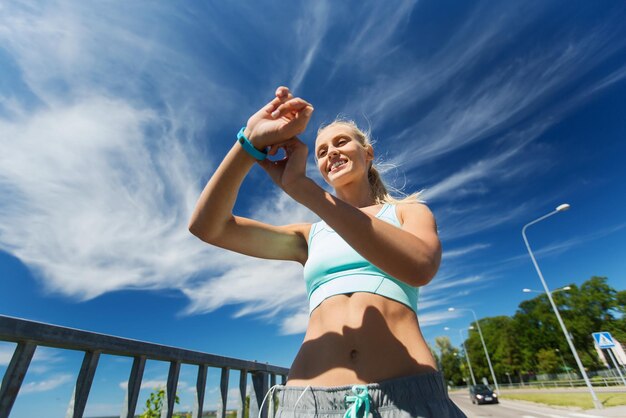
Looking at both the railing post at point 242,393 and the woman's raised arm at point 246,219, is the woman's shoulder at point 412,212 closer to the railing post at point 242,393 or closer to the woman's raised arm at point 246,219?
the woman's raised arm at point 246,219

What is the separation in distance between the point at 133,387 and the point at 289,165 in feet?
5.44

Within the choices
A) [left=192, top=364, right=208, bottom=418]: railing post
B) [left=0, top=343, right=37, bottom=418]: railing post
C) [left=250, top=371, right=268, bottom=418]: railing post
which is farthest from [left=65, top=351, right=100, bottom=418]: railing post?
[left=250, top=371, right=268, bottom=418]: railing post

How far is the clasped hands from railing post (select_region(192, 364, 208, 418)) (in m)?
1.91

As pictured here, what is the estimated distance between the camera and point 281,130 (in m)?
1.15

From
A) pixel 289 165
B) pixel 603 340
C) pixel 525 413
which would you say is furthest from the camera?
pixel 525 413

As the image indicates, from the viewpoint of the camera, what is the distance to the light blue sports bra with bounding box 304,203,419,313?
4.06 ft

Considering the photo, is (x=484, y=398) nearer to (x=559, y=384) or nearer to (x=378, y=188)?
(x=559, y=384)

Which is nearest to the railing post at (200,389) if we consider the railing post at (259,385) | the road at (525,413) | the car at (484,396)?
the railing post at (259,385)

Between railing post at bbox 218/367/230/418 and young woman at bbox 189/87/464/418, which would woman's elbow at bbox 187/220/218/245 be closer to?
young woman at bbox 189/87/464/418

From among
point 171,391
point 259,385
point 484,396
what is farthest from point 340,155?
point 484,396

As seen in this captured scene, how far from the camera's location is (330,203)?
3.10 ft

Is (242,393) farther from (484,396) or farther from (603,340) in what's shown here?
(484,396)

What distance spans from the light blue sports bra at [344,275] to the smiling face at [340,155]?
10.9 inches

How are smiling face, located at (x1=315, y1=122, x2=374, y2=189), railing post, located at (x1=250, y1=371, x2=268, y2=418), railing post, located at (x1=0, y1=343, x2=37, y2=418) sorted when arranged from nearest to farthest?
railing post, located at (x1=0, y1=343, x2=37, y2=418) → smiling face, located at (x1=315, y1=122, x2=374, y2=189) → railing post, located at (x1=250, y1=371, x2=268, y2=418)
